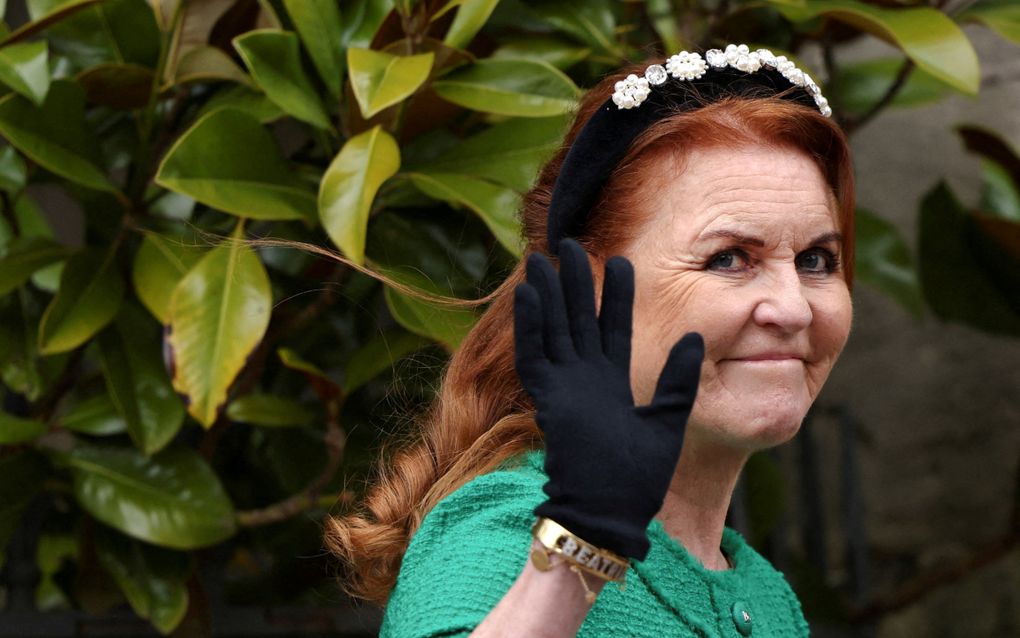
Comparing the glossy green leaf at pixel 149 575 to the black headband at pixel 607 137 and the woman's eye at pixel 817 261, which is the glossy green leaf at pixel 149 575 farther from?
the woman's eye at pixel 817 261

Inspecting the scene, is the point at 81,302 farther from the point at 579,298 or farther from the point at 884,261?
the point at 884,261

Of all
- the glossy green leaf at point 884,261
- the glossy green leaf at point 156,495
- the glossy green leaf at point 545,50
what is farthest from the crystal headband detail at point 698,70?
the glossy green leaf at point 884,261

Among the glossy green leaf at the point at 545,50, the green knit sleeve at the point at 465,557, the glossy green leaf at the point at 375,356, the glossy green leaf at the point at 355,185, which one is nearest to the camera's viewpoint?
the green knit sleeve at the point at 465,557

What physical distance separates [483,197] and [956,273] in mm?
1332

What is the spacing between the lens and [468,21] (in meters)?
1.97

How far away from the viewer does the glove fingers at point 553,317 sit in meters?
0.99

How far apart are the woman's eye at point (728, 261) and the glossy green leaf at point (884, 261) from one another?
1538 millimetres

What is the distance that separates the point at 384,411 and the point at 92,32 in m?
0.80

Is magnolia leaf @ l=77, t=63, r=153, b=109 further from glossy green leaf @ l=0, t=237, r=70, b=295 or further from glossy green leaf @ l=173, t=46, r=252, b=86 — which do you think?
glossy green leaf @ l=0, t=237, r=70, b=295

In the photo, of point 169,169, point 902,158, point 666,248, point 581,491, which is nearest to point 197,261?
point 169,169

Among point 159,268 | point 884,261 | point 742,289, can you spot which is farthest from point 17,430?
point 884,261

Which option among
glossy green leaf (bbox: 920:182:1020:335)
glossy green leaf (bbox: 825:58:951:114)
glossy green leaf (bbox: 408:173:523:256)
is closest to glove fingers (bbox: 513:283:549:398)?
glossy green leaf (bbox: 408:173:523:256)

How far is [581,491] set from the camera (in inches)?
38.3

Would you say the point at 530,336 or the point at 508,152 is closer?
the point at 530,336
